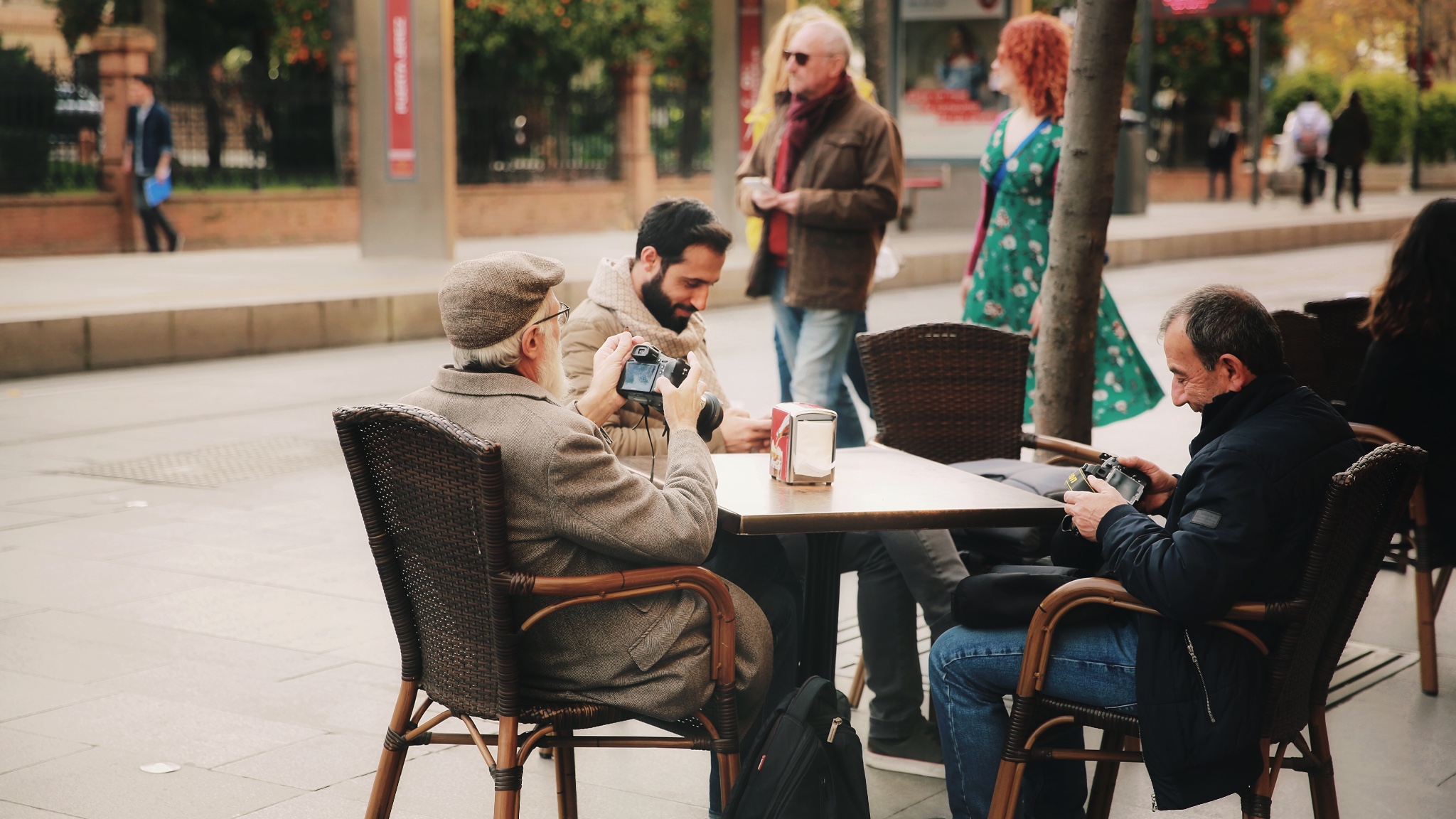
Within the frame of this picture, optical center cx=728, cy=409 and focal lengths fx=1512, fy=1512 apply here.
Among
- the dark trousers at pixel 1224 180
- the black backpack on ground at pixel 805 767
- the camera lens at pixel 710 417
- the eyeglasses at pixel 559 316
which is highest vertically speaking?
the dark trousers at pixel 1224 180

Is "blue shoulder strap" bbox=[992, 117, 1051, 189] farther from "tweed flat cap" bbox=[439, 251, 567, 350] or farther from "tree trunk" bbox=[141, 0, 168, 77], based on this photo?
"tree trunk" bbox=[141, 0, 168, 77]

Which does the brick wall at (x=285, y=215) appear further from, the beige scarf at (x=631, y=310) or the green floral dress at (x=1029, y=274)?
the beige scarf at (x=631, y=310)

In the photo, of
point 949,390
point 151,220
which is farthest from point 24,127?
point 949,390

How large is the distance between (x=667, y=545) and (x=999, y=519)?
801 mm

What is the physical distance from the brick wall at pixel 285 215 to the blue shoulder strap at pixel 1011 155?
1355 centimetres

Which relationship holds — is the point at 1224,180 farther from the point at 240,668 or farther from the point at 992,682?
the point at 992,682

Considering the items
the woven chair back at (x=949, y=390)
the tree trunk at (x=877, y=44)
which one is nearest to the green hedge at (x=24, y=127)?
the tree trunk at (x=877, y=44)

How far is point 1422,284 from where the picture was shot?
172 inches

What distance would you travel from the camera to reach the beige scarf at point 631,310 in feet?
13.0

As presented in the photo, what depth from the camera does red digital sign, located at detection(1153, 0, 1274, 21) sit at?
827 inches

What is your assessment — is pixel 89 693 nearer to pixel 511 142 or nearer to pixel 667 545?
pixel 667 545

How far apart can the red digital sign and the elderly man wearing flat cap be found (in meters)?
19.9

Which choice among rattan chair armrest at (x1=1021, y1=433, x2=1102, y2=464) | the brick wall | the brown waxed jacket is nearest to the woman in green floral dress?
the brown waxed jacket

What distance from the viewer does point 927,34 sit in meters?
19.9
